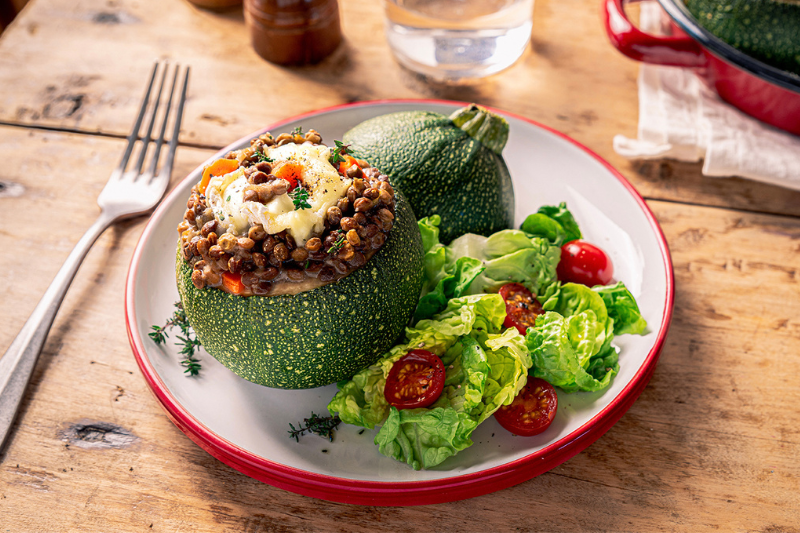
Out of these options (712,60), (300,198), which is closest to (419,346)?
(300,198)

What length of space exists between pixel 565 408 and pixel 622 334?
1.01 ft

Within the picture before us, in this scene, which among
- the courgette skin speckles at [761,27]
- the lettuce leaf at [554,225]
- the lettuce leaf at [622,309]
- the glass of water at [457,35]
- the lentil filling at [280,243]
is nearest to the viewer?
the lentil filling at [280,243]

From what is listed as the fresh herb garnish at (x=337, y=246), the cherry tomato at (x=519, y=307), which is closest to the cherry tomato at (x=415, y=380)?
the cherry tomato at (x=519, y=307)

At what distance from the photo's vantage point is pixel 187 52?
119 inches

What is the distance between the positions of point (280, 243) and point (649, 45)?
74.9 inches

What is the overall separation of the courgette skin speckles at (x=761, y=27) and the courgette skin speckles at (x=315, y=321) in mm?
1571

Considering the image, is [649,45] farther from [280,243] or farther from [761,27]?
[280,243]

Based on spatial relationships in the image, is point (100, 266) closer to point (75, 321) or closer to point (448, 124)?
point (75, 321)

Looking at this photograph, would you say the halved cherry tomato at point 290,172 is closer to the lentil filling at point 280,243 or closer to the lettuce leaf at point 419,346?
the lentil filling at point 280,243

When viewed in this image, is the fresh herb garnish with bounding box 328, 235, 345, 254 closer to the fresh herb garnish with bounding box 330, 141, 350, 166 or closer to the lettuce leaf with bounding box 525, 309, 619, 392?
the fresh herb garnish with bounding box 330, 141, 350, 166

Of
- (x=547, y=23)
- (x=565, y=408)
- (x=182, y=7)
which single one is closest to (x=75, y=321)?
(x=565, y=408)

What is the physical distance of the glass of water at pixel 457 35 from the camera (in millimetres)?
2582

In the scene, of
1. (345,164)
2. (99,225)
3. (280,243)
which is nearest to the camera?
(280,243)

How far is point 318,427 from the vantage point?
157 centimetres
